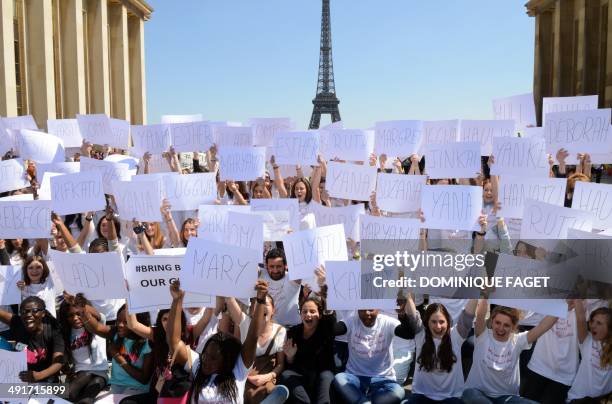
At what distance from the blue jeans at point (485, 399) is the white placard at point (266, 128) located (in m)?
7.23

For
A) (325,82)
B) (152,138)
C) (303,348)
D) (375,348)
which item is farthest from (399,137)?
(325,82)

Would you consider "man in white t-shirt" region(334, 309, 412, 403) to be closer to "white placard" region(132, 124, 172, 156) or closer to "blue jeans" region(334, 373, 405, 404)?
"blue jeans" region(334, 373, 405, 404)

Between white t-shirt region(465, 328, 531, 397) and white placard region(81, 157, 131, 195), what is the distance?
18.8 feet

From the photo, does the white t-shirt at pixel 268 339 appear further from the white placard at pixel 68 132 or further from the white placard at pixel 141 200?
the white placard at pixel 68 132

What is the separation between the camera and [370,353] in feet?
20.4

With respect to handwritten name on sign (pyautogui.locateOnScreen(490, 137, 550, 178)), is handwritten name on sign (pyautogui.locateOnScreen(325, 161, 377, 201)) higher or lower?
lower

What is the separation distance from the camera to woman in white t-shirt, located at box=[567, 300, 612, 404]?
17.4ft

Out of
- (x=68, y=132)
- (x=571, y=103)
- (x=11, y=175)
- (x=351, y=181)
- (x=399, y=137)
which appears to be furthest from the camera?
(x=68, y=132)

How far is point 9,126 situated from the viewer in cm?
1310

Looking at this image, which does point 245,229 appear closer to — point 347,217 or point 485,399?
point 347,217

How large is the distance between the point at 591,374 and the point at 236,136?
23.4 feet

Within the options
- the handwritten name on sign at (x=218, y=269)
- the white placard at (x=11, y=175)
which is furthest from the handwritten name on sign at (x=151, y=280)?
the white placard at (x=11, y=175)

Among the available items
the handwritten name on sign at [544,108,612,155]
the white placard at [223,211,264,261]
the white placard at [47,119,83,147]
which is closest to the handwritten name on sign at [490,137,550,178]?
the handwritten name on sign at [544,108,612,155]

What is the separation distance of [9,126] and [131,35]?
111ft
